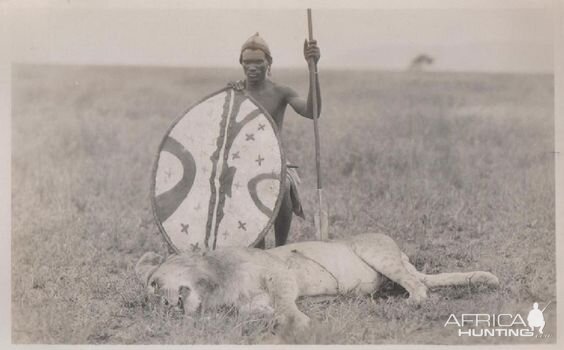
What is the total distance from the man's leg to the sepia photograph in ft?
0.04

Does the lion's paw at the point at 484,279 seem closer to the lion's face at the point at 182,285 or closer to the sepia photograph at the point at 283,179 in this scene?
the sepia photograph at the point at 283,179

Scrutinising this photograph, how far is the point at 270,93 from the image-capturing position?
614 centimetres

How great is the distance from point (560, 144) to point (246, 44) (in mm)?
2414

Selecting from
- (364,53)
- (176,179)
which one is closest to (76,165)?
(176,179)

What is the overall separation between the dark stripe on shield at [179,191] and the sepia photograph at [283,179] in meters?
0.02

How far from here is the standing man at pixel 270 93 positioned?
6.06m

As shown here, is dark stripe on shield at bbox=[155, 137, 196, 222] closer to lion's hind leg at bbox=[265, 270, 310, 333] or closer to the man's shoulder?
the man's shoulder

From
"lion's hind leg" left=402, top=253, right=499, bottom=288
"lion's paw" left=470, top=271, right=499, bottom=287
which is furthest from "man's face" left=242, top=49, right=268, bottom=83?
"lion's paw" left=470, top=271, right=499, bottom=287

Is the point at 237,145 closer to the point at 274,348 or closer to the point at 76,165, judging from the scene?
the point at 274,348

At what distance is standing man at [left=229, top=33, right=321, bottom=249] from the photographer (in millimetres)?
6059

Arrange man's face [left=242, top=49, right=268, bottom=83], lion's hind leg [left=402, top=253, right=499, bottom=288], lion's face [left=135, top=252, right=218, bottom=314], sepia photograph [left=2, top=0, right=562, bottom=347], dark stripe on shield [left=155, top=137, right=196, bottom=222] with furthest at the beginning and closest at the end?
man's face [left=242, top=49, right=268, bottom=83]
dark stripe on shield [left=155, top=137, right=196, bottom=222]
lion's hind leg [left=402, top=253, right=499, bottom=288]
sepia photograph [left=2, top=0, right=562, bottom=347]
lion's face [left=135, top=252, right=218, bottom=314]

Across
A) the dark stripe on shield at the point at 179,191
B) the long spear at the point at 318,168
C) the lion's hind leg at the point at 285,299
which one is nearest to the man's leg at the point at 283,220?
the long spear at the point at 318,168

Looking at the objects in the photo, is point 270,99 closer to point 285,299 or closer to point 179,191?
point 179,191

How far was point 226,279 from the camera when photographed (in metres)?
5.29
